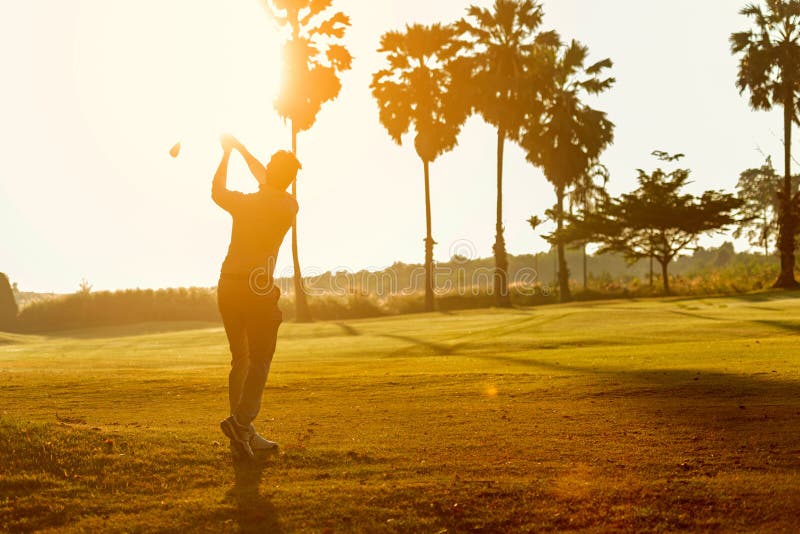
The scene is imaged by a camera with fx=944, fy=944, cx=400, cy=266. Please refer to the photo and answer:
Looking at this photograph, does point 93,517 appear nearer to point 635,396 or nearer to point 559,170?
point 635,396

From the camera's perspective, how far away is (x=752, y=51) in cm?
5269

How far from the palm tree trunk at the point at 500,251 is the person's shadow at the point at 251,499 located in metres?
45.6

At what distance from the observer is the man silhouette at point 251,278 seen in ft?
26.5

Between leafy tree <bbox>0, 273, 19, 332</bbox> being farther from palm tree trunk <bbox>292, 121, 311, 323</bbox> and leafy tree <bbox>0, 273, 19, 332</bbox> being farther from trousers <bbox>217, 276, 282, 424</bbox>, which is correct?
trousers <bbox>217, 276, 282, 424</bbox>

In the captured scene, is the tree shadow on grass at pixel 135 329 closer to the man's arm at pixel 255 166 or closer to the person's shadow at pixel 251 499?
the man's arm at pixel 255 166

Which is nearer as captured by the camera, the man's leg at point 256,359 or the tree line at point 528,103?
the man's leg at point 256,359

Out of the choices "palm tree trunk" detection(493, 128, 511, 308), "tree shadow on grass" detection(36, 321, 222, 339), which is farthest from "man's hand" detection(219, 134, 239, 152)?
"palm tree trunk" detection(493, 128, 511, 308)

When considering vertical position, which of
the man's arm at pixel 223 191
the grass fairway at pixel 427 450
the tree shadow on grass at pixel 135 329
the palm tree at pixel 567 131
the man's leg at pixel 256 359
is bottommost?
the tree shadow on grass at pixel 135 329

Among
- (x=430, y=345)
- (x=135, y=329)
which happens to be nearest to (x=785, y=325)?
(x=430, y=345)

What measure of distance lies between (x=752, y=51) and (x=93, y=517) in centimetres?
5282

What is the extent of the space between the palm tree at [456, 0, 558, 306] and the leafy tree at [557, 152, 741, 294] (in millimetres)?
10997

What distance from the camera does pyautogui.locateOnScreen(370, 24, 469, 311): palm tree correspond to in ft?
181

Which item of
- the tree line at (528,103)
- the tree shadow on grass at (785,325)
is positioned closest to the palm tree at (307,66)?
the tree line at (528,103)

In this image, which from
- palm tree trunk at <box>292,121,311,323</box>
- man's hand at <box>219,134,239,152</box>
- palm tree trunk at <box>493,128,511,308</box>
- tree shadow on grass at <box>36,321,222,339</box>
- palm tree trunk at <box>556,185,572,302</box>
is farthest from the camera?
palm tree trunk at <box>556,185,572,302</box>
